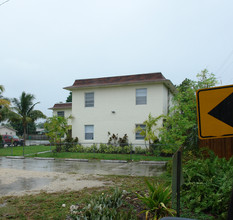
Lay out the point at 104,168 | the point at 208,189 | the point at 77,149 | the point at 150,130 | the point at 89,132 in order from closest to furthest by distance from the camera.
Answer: the point at 208,189 → the point at 104,168 → the point at 150,130 → the point at 77,149 → the point at 89,132

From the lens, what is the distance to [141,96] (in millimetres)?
18641

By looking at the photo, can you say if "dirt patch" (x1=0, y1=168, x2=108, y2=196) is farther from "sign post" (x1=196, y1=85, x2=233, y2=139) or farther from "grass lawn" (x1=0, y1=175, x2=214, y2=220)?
"sign post" (x1=196, y1=85, x2=233, y2=139)

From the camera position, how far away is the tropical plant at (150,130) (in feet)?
54.1

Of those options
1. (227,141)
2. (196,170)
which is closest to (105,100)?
(227,141)

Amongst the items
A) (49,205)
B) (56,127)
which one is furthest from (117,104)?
(49,205)

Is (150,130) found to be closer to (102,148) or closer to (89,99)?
(102,148)

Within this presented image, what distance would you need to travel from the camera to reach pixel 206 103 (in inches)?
96.1

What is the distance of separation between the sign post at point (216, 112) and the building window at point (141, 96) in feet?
52.7

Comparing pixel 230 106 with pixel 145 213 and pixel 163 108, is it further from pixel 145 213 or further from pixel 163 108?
pixel 163 108

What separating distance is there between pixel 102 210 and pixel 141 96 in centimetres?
1490

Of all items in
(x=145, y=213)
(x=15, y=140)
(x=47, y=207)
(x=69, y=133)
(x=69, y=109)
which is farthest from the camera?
(x=15, y=140)

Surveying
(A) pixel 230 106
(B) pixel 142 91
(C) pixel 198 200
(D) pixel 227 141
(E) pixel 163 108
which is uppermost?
(B) pixel 142 91

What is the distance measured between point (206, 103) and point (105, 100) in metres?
17.4

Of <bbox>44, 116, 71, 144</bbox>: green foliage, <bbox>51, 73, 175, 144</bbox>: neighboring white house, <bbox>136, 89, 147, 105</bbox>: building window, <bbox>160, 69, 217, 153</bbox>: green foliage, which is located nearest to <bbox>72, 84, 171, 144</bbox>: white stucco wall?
<bbox>51, 73, 175, 144</bbox>: neighboring white house
